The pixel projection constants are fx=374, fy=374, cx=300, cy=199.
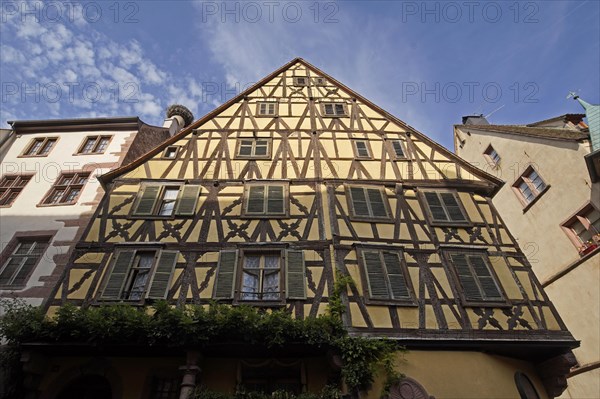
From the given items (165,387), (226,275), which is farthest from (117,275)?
(165,387)

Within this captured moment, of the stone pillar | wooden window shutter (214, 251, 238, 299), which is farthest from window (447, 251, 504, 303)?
the stone pillar

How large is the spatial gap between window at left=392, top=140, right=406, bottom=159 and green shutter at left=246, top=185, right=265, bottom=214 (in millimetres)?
5077

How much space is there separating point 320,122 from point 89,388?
10.9 m

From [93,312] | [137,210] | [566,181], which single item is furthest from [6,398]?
[566,181]

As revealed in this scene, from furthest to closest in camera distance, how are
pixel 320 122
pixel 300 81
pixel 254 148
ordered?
pixel 300 81 < pixel 320 122 < pixel 254 148

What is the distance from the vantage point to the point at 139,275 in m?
9.96

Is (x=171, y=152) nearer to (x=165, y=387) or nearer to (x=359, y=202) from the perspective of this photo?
(x=359, y=202)

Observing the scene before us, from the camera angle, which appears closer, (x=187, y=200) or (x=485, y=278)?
(x=485, y=278)

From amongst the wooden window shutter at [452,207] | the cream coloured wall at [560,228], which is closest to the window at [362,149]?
the wooden window shutter at [452,207]

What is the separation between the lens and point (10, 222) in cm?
1202

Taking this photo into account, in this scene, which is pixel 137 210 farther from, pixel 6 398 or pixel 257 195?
pixel 6 398

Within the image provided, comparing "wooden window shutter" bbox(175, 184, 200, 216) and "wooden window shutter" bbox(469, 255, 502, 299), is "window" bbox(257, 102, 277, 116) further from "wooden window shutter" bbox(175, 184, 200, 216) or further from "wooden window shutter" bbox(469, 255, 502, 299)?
"wooden window shutter" bbox(469, 255, 502, 299)

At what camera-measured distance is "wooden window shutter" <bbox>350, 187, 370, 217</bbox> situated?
11.2 metres

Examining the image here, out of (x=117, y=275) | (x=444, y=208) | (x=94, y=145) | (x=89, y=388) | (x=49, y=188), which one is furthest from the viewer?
(x=94, y=145)
